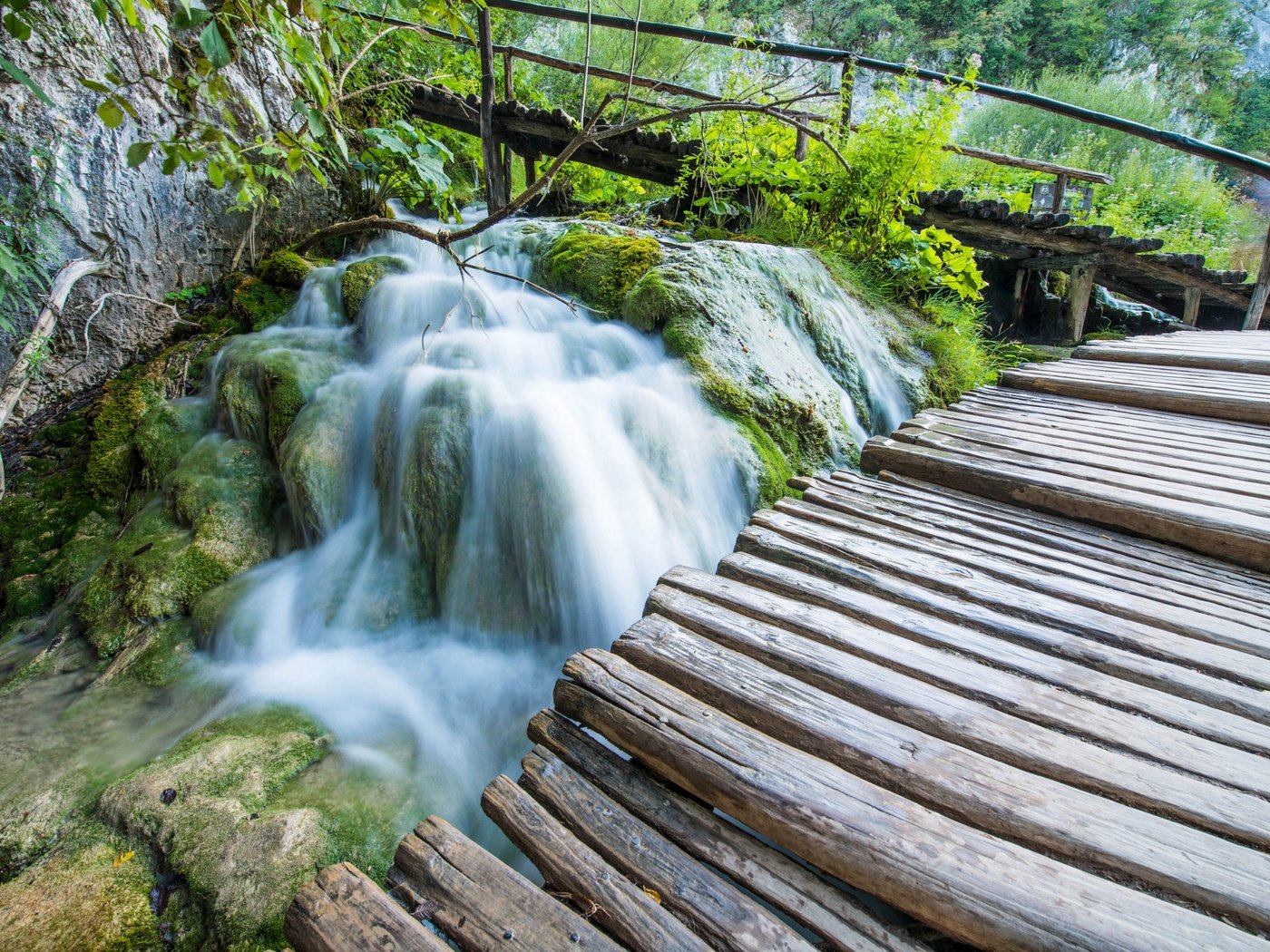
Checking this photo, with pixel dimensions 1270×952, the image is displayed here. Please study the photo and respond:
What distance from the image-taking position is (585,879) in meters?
1.14

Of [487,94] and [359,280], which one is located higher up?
[487,94]

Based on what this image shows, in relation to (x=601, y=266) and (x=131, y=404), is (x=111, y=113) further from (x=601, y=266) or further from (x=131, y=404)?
(x=601, y=266)

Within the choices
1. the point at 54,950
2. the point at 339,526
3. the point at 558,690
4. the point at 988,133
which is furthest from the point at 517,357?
the point at 988,133

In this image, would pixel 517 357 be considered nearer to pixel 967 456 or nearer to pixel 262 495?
pixel 262 495

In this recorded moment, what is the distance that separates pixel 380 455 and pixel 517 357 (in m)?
1.15

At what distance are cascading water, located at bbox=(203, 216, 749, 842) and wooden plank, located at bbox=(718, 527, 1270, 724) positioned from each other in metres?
0.98

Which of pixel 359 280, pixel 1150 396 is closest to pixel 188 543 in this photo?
pixel 359 280

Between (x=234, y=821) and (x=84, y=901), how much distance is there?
1.24 feet

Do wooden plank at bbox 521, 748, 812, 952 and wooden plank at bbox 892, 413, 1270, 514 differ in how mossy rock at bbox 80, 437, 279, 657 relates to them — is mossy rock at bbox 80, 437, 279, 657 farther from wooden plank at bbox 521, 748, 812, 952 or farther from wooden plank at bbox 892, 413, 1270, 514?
wooden plank at bbox 892, 413, 1270, 514

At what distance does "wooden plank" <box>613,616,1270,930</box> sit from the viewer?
107 centimetres

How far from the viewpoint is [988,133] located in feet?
56.3

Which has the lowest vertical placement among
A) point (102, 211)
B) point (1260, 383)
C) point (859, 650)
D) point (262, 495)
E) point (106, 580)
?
point (106, 580)

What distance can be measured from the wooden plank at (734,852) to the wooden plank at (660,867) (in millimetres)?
25

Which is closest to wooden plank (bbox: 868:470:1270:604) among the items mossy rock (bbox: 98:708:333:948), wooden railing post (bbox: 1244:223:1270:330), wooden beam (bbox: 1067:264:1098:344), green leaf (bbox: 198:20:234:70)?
mossy rock (bbox: 98:708:333:948)
